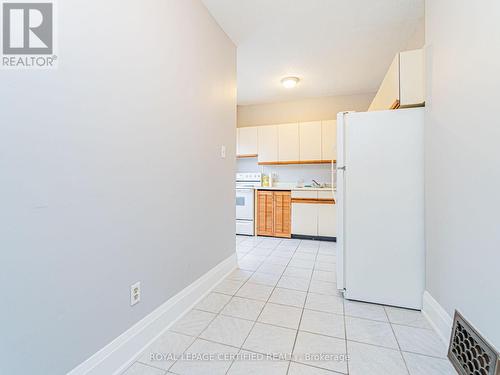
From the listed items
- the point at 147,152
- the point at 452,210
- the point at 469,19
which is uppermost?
the point at 469,19

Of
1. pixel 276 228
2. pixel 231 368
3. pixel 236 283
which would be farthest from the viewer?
pixel 276 228

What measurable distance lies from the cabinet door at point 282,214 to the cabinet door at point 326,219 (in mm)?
492

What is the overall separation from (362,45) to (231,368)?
10.5 feet

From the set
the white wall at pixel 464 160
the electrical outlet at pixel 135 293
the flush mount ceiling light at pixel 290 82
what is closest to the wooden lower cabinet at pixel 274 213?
the flush mount ceiling light at pixel 290 82

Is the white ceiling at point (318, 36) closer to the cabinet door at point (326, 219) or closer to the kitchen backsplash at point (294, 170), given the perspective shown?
the kitchen backsplash at point (294, 170)

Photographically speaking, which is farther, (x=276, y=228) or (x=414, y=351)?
(x=276, y=228)

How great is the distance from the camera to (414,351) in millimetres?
1370

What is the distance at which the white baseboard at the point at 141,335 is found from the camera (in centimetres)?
114

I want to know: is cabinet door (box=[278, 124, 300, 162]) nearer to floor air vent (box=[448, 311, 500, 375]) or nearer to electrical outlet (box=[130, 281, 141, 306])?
floor air vent (box=[448, 311, 500, 375])

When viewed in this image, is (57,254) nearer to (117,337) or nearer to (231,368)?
(117,337)

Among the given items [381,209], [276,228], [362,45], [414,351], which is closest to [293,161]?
[276,228]

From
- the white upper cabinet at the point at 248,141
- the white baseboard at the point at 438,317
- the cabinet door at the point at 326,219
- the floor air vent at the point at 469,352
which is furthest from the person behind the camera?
the white upper cabinet at the point at 248,141

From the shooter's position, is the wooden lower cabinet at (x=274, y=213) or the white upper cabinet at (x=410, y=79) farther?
the wooden lower cabinet at (x=274, y=213)

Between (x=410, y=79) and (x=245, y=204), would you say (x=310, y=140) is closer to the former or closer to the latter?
(x=245, y=204)
